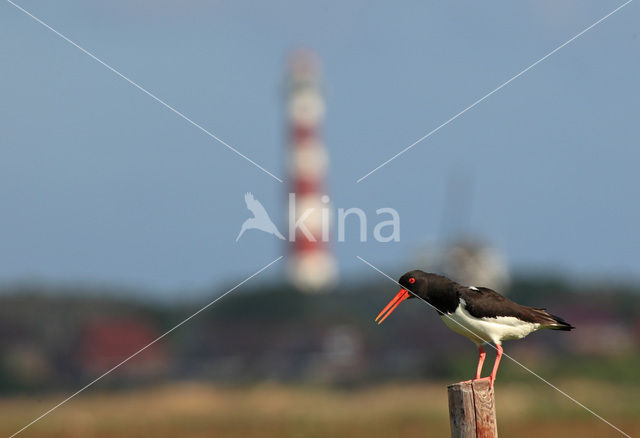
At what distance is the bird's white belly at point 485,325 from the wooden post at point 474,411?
0.67 meters

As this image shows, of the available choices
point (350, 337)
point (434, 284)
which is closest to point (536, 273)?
point (350, 337)

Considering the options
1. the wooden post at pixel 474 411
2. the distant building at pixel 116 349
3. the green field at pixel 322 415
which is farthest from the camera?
the distant building at pixel 116 349

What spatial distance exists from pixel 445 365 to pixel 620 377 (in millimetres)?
9391

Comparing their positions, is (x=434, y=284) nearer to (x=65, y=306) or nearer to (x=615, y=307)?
(x=615, y=307)

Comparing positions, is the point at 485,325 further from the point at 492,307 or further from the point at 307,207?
the point at 307,207

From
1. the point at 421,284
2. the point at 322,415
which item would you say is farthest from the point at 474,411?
the point at 322,415

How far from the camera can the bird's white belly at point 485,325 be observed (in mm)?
9703

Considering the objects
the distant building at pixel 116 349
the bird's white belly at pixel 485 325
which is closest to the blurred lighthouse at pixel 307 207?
the distant building at pixel 116 349

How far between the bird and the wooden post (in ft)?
1.68

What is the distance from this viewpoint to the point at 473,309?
965 centimetres

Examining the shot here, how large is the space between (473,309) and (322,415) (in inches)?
1239

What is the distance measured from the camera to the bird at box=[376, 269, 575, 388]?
9.67 metres

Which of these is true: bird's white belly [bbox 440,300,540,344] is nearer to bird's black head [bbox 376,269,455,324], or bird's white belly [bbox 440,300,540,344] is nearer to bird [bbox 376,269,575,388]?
bird [bbox 376,269,575,388]

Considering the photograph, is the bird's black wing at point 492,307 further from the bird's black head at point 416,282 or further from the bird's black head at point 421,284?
the bird's black head at point 416,282
